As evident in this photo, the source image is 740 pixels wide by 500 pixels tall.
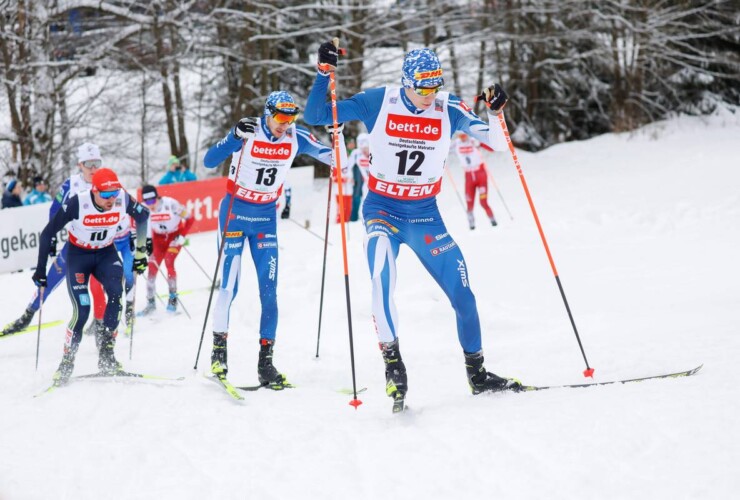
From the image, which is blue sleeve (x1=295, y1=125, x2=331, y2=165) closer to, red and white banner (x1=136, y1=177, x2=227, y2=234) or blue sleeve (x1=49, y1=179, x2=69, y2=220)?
blue sleeve (x1=49, y1=179, x2=69, y2=220)

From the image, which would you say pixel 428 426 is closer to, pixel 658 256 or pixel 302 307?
pixel 302 307

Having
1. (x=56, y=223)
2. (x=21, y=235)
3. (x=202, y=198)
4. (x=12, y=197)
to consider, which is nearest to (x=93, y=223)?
(x=56, y=223)

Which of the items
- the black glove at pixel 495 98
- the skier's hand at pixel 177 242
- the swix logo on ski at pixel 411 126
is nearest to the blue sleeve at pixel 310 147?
the swix logo on ski at pixel 411 126

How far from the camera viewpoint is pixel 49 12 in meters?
17.0

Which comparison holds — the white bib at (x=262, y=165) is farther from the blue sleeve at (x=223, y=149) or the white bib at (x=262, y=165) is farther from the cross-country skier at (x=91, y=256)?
the cross-country skier at (x=91, y=256)

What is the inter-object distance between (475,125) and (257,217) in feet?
6.67

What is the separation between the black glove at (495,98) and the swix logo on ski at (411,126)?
0.34 m

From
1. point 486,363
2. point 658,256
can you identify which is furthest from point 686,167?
point 486,363

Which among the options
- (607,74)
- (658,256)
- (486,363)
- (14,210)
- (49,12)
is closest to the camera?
(486,363)

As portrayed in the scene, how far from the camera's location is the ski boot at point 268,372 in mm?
6006

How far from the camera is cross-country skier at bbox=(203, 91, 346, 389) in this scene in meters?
6.09

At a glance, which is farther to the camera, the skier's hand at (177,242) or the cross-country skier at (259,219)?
the skier's hand at (177,242)

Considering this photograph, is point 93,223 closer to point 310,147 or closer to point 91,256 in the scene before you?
point 91,256

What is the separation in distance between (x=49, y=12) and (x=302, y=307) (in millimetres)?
11713
